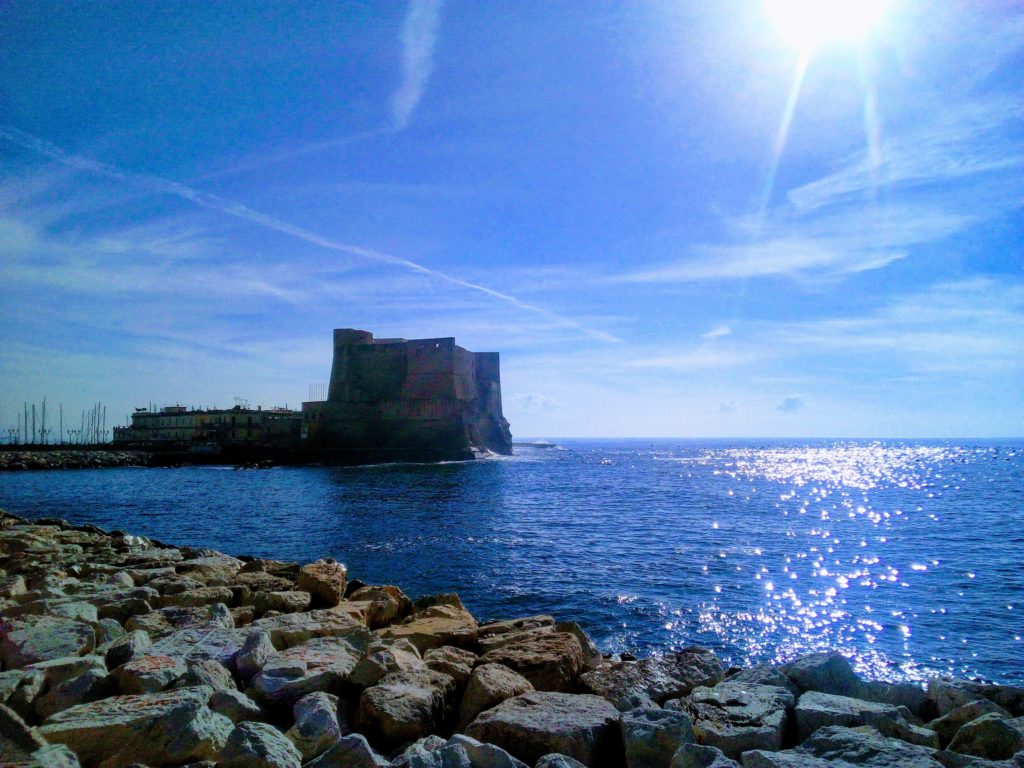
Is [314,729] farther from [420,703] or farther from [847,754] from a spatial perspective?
[847,754]

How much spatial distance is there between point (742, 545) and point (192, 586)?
1151cm

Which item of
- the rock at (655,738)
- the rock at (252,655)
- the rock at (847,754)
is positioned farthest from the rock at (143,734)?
the rock at (847,754)

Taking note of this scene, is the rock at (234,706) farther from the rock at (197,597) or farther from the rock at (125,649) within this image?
the rock at (197,597)

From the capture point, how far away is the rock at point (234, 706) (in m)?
3.54

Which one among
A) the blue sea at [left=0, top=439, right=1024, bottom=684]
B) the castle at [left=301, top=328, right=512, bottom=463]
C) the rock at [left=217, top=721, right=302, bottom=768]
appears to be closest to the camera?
the rock at [left=217, top=721, right=302, bottom=768]

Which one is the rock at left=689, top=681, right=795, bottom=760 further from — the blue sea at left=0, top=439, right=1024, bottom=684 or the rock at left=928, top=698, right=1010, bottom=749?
the blue sea at left=0, top=439, right=1024, bottom=684

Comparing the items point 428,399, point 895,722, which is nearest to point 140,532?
point 895,722

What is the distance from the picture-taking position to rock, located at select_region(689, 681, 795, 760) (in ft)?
11.9

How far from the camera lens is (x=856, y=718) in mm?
3801

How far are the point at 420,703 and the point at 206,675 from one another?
4.00 feet

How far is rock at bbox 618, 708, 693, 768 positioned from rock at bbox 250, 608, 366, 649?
7.48 ft

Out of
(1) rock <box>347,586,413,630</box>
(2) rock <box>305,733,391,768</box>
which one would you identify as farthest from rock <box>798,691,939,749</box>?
(1) rock <box>347,586,413,630</box>

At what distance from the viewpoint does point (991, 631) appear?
8.46m

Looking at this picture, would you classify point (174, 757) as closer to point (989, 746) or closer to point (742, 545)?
point (989, 746)
